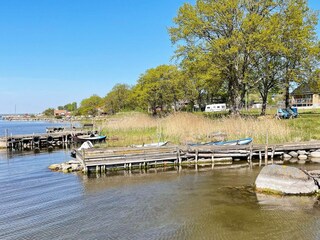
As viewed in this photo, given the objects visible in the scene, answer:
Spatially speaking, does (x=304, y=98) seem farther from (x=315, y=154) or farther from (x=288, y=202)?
(x=288, y=202)

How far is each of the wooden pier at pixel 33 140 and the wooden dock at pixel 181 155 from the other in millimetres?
21162

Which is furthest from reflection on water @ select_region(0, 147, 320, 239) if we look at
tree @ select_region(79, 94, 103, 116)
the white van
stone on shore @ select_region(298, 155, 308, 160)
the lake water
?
tree @ select_region(79, 94, 103, 116)

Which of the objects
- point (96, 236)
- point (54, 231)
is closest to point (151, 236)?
point (96, 236)

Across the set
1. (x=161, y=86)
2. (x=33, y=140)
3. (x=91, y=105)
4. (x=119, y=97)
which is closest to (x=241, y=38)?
(x=33, y=140)

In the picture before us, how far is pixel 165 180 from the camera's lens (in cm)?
1766

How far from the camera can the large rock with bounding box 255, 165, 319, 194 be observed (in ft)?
45.0

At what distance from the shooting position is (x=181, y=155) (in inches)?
852

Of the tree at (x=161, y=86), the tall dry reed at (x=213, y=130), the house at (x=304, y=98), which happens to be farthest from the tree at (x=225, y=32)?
the house at (x=304, y=98)

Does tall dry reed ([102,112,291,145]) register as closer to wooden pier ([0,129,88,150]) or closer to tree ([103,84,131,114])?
wooden pier ([0,129,88,150])

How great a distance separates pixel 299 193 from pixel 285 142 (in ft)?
40.0

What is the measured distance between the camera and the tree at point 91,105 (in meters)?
132

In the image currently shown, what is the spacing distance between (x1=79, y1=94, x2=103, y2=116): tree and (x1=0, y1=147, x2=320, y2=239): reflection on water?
4529 inches

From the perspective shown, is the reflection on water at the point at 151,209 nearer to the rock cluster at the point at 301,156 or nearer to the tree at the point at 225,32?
the rock cluster at the point at 301,156

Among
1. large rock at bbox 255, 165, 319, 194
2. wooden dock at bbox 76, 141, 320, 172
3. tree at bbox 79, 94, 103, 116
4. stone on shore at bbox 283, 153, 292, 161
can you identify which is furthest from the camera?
tree at bbox 79, 94, 103, 116
